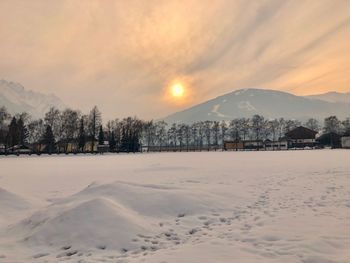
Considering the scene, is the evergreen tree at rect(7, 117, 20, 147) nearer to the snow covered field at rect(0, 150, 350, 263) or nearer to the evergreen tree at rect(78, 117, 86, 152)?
the evergreen tree at rect(78, 117, 86, 152)

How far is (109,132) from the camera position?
485ft

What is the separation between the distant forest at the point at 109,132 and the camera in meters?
120

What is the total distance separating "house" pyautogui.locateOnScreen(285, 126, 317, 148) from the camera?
500 ft

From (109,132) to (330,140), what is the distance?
92711 millimetres

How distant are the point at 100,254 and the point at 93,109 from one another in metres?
125

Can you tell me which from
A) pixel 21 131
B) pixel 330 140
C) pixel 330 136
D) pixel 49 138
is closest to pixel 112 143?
→ pixel 49 138

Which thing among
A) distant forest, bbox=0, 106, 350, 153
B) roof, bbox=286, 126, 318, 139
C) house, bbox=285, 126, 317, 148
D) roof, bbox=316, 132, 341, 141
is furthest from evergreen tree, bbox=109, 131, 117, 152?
roof, bbox=316, 132, 341, 141

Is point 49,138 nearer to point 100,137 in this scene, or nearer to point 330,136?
point 100,137

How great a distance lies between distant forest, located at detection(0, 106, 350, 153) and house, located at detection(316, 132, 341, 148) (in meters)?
15.1

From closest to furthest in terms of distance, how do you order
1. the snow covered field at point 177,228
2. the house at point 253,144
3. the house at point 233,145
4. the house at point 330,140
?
the snow covered field at point 177,228 → the house at point 330,140 → the house at point 233,145 → the house at point 253,144

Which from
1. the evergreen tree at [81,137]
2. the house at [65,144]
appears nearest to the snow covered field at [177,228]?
the house at [65,144]

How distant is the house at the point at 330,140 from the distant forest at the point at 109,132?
1508 centimetres

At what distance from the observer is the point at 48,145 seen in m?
120

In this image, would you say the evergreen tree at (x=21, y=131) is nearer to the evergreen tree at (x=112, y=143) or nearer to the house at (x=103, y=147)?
the house at (x=103, y=147)
